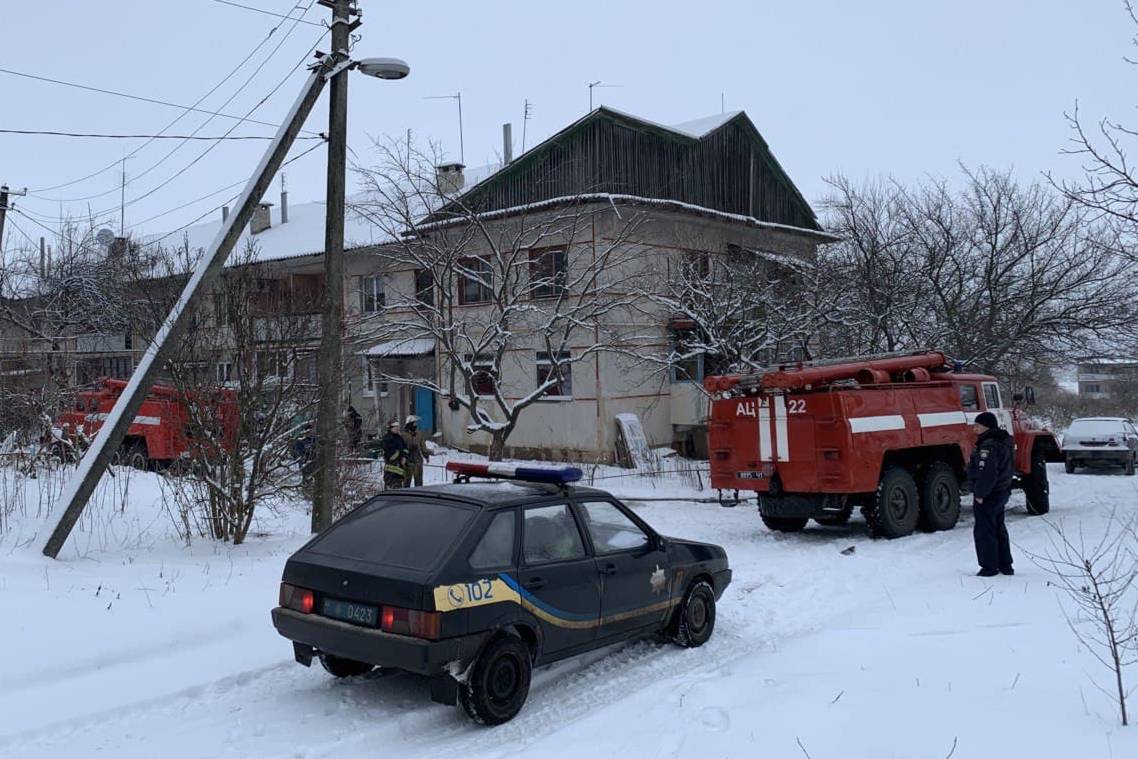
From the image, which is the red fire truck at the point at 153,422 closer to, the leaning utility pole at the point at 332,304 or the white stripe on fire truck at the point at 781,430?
the leaning utility pole at the point at 332,304

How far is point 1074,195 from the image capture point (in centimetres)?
884

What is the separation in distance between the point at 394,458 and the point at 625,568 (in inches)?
352

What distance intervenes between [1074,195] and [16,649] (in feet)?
31.3

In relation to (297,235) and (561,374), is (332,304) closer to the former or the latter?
(561,374)

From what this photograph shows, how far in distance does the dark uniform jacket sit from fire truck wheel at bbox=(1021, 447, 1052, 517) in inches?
222

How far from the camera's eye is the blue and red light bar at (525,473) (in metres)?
6.81

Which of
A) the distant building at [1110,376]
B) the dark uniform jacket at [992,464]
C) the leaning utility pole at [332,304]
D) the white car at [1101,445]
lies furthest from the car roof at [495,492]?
the white car at [1101,445]

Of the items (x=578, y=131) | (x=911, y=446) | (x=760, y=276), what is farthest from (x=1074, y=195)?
(x=578, y=131)

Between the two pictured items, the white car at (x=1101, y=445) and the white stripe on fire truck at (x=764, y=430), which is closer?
the white stripe on fire truck at (x=764, y=430)

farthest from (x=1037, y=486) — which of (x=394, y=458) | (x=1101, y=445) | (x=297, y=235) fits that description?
(x=297, y=235)

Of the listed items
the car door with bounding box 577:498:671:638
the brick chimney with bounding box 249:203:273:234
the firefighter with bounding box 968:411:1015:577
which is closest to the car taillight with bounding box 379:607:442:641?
the car door with bounding box 577:498:671:638

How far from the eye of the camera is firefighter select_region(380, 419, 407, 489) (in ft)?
49.5

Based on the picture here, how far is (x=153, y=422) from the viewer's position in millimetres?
19516

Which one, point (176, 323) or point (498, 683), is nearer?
point (498, 683)
